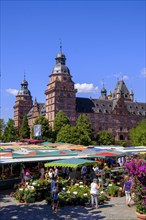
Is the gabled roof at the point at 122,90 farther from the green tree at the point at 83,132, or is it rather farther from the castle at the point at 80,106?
the green tree at the point at 83,132

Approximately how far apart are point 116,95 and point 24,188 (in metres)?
90.3

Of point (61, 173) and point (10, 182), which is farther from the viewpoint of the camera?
point (61, 173)

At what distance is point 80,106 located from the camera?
313ft

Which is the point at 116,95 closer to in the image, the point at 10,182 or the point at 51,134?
the point at 51,134

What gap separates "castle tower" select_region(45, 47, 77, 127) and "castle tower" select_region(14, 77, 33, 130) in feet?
88.3

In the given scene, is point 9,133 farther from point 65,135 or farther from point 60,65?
point 65,135

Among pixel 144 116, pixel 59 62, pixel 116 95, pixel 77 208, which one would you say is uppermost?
pixel 59 62

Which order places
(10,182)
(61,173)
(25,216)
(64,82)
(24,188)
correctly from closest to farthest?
1. (25,216)
2. (24,188)
3. (10,182)
4. (61,173)
5. (64,82)

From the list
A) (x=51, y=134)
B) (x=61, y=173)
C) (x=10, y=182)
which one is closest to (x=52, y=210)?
(x=10, y=182)

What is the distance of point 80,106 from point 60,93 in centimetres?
1016

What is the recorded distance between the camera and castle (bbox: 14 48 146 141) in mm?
88125

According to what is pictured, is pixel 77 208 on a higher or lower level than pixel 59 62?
lower

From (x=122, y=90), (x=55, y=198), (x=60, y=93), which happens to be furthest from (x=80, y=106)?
(x=55, y=198)

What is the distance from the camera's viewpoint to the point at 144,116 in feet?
354
